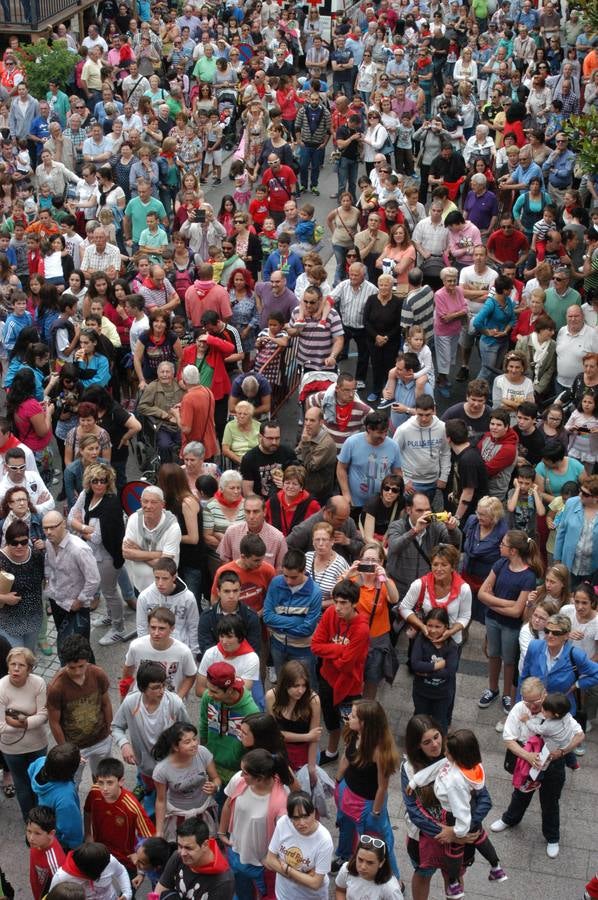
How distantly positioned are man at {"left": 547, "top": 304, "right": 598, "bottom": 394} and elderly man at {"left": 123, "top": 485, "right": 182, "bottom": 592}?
4.42m

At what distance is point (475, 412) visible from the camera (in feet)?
35.8

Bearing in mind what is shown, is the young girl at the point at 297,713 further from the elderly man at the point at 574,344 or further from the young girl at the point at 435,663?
the elderly man at the point at 574,344

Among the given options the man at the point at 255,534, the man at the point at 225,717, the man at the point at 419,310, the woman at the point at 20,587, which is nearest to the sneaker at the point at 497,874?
the man at the point at 225,717

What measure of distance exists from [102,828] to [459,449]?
4.50 meters

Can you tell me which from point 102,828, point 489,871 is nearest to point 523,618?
point 489,871

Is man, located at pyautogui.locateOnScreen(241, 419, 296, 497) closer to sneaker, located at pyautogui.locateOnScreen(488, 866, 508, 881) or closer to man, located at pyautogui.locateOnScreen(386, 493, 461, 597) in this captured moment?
man, located at pyautogui.locateOnScreen(386, 493, 461, 597)

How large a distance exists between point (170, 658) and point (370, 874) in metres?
2.17

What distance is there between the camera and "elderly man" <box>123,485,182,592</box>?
938 centimetres

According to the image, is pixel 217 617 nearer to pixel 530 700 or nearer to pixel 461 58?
pixel 530 700

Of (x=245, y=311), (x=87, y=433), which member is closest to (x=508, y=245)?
(x=245, y=311)

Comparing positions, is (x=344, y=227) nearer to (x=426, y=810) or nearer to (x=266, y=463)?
(x=266, y=463)

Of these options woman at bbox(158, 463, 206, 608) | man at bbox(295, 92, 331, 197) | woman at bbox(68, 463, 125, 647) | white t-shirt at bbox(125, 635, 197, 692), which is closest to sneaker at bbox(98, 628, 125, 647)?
woman at bbox(68, 463, 125, 647)

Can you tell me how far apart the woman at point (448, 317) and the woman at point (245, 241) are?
2.48m

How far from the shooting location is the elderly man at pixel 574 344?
12016 millimetres
